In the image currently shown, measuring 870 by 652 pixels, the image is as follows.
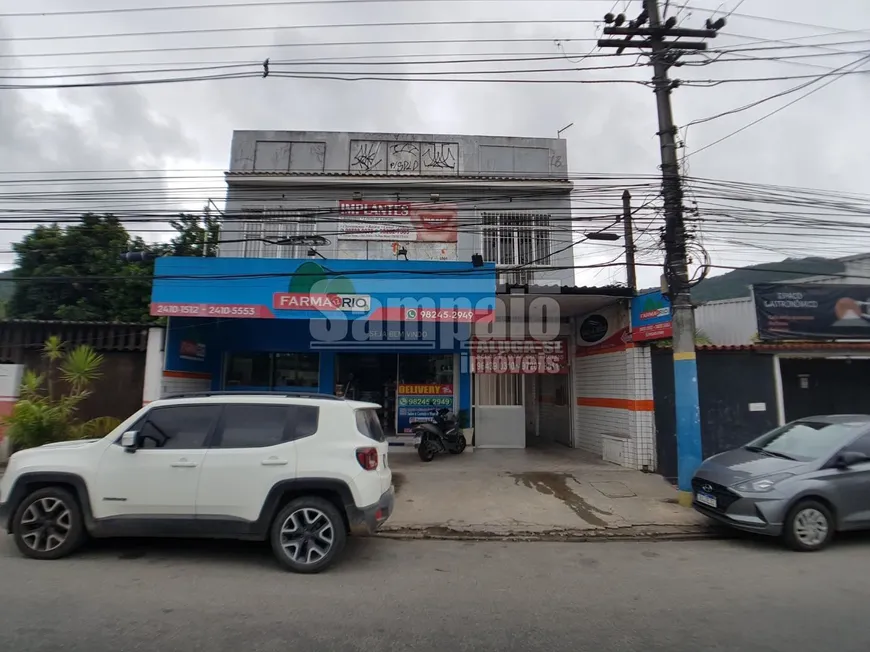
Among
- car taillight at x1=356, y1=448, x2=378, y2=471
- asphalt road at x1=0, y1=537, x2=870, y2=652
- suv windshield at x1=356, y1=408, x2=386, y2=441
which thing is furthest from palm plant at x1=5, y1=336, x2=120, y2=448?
car taillight at x1=356, y1=448, x2=378, y2=471

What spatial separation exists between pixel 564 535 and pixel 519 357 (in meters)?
6.65

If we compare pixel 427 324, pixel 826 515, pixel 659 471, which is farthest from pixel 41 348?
pixel 826 515

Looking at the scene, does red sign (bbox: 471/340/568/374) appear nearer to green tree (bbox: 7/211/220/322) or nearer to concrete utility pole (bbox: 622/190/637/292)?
concrete utility pole (bbox: 622/190/637/292)

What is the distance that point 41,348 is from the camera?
10656 millimetres

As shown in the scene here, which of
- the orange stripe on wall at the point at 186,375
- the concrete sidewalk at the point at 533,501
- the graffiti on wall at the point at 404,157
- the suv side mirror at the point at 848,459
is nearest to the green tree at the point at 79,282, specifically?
the graffiti on wall at the point at 404,157

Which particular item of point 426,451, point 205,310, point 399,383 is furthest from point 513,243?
point 205,310

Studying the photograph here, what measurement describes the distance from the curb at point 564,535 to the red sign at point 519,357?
20.6 ft

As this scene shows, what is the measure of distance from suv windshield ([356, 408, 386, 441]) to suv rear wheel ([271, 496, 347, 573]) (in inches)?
32.0

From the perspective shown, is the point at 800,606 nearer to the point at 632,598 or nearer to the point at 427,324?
the point at 632,598

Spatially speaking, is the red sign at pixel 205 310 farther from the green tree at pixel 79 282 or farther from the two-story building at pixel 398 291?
the green tree at pixel 79 282

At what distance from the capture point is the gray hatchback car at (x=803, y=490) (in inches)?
223

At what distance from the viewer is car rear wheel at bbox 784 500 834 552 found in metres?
5.64

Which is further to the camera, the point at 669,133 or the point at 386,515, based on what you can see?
the point at 669,133

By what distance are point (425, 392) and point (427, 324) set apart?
176 cm
